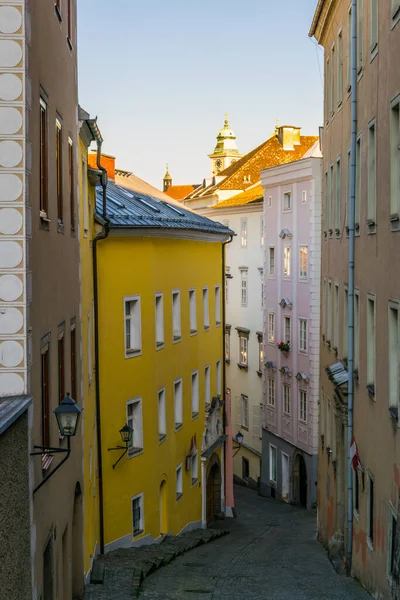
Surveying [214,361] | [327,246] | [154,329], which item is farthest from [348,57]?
[214,361]

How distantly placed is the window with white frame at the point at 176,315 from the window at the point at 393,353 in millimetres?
14094

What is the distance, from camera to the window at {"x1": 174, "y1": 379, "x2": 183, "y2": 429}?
2977cm

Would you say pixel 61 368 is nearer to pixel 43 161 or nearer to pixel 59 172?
pixel 59 172

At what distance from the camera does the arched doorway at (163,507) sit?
1102 inches

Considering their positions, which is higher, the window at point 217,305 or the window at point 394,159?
the window at point 394,159

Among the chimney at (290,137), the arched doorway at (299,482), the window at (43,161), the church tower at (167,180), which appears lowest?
the arched doorway at (299,482)

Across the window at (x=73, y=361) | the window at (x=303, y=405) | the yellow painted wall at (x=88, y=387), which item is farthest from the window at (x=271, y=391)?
the window at (x=73, y=361)

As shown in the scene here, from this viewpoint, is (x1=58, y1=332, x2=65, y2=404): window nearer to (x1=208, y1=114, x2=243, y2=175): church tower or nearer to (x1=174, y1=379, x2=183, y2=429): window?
(x1=174, y1=379, x2=183, y2=429): window

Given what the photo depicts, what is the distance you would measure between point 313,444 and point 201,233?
49.6 ft

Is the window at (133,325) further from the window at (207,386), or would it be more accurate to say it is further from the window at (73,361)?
the window at (207,386)

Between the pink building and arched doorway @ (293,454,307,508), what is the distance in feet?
0.15

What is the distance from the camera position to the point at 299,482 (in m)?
45.3

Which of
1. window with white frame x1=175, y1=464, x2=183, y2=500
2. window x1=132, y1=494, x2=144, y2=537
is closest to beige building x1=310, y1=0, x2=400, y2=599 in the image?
window with white frame x1=175, y1=464, x2=183, y2=500

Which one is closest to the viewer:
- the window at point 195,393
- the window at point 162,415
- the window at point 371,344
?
the window at point 371,344
